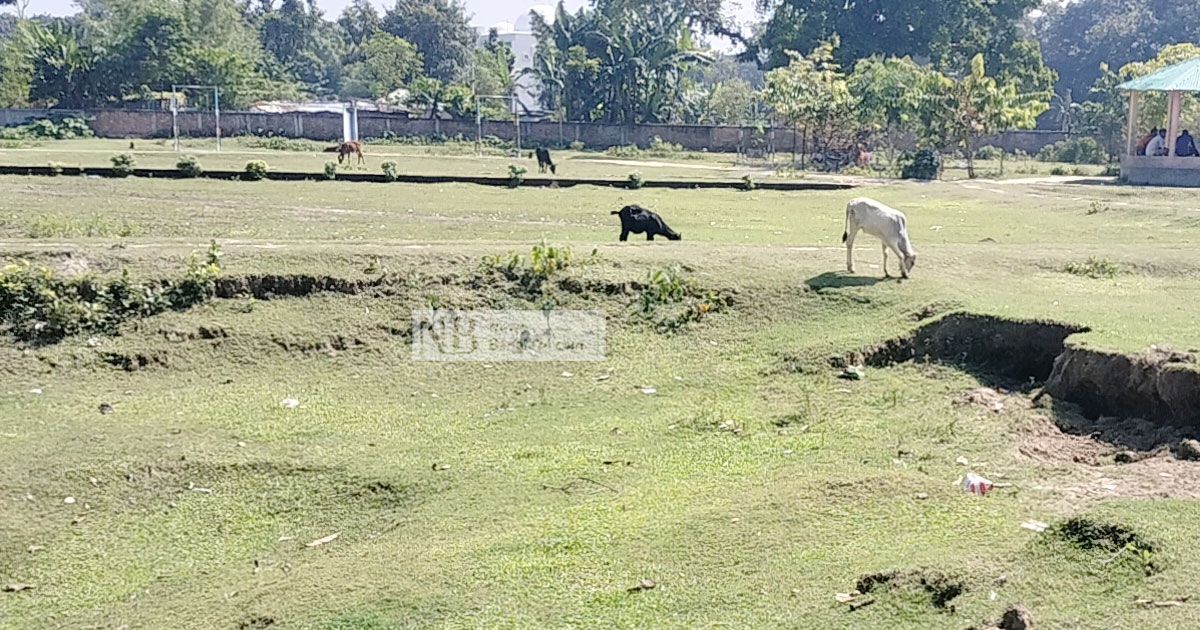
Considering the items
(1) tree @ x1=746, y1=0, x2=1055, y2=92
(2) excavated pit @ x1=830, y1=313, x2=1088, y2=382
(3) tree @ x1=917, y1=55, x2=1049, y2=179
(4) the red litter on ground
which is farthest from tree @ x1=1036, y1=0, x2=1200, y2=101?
(4) the red litter on ground

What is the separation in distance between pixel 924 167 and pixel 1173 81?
707cm

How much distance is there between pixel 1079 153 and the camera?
47312 mm

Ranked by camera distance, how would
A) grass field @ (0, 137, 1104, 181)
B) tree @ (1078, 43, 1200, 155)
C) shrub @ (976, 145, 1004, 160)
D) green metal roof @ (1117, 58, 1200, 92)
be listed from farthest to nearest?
1. shrub @ (976, 145, 1004, 160)
2. tree @ (1078, 43, 1200, 155)
3. grass field @ (0, 137, 1104, 181)
4. green metal roof @ (1117, 58, 1200, 92)

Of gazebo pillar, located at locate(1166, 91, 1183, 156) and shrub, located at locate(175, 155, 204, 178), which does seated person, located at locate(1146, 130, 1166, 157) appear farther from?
shrub, located at locate(175, 155, 204, 178)

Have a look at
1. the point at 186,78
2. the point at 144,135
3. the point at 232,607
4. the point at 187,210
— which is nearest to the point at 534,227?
the point at 187,210

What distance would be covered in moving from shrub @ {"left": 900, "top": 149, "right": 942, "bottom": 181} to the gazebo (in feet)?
17.2

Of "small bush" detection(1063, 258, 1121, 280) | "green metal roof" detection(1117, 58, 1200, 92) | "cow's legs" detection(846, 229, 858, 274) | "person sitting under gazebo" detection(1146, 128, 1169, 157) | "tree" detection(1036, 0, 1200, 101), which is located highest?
"tree" detection(1036, 0, 1200, 101)

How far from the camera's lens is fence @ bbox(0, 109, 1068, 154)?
2191 inches

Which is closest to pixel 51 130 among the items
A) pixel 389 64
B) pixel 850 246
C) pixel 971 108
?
pixel 389 64

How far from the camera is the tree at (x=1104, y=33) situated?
73875 mm

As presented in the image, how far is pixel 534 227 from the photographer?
763 inches

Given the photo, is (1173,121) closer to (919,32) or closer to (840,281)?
(840,281)

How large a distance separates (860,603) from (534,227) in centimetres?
1401

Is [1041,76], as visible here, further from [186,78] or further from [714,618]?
[714,618]
